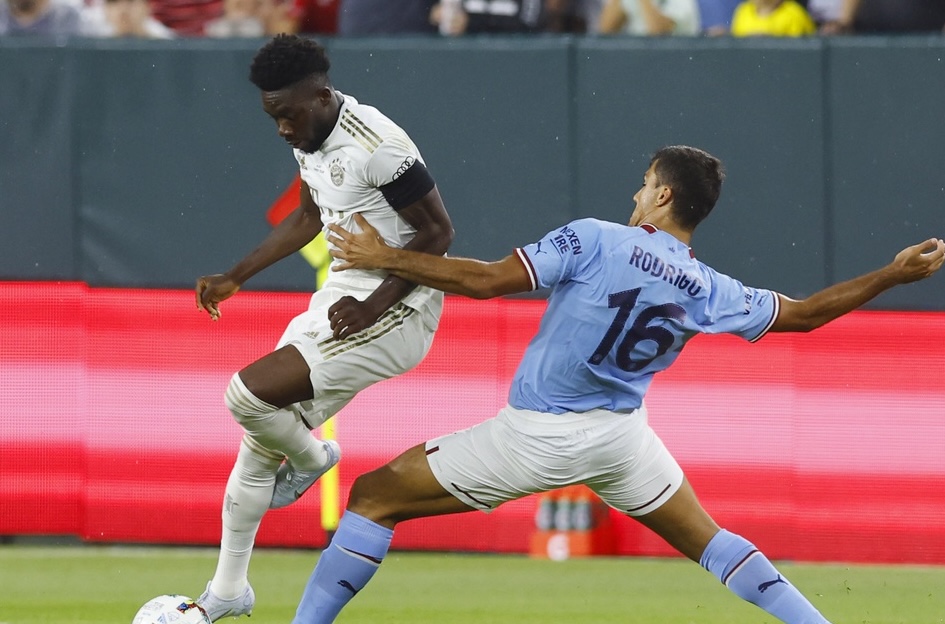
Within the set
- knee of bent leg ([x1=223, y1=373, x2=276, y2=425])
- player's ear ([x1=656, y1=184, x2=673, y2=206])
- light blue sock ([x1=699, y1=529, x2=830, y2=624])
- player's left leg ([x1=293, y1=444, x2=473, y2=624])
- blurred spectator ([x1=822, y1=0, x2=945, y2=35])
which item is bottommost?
light blue sock ([x1=699, y1=529, x2=830, y2=624])

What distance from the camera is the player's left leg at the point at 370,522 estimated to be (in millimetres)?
5617

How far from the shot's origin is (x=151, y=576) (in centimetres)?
863

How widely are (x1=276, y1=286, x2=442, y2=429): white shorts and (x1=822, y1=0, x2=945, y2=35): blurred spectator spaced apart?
12.9 ft

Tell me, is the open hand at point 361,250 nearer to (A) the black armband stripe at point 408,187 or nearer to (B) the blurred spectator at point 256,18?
(A) the black armband stripe at point 408,187

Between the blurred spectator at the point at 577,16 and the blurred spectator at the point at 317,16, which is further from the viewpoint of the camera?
the blurred spectator at the point at 317,16

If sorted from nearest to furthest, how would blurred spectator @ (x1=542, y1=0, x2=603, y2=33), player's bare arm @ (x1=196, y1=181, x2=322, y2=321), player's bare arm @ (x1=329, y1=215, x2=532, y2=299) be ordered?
player's bare arm @ (x1=329, y1=215, x2=532, y2=299) → player's bare arm @ (x1=196, y1=181, x2=322, y2=321) → blurred spectator @ (x1=542, y1=0, x2=603, y2=33)

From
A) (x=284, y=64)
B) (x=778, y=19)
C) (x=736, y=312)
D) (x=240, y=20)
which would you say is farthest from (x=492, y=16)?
(x=736, y=312)

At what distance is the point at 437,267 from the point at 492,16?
4562 mm

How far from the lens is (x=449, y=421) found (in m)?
9.27

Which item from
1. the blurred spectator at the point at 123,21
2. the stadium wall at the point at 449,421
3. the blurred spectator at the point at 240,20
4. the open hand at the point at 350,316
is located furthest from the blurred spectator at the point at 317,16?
the open hand at the point at 350,316

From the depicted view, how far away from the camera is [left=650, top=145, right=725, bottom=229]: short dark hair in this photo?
18.3ft

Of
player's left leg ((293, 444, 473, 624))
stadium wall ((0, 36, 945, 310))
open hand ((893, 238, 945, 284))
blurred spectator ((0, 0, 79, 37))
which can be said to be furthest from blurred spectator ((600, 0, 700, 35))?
player's left leg ((293, 444, 473, 624))

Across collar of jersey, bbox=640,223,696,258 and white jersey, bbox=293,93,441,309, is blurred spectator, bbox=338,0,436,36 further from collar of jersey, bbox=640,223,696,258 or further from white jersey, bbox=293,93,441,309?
collar of jersey, bbox=640,223,696,258

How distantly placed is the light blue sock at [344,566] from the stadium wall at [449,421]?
11.8 feet
